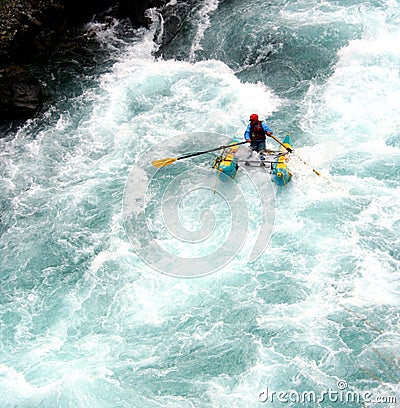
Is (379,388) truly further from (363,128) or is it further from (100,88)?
(100,88)

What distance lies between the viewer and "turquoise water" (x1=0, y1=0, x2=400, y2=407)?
30.5 feet

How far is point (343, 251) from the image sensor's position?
1083 cm

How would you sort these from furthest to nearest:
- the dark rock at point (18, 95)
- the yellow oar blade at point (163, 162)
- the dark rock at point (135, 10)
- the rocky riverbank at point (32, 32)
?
the dark rock at point (135, 10) < the rocky riverbank at point (32, 32) < the dark rock at point (18, 95) < the yellow oar blade at point (163, 162)

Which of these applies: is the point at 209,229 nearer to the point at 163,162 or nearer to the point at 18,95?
the point at 163,162

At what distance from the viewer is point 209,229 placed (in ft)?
38.6

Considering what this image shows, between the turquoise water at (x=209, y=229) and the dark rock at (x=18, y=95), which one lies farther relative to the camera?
the dark rock at (x=18, y=95)

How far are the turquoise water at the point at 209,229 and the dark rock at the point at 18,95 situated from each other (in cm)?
61

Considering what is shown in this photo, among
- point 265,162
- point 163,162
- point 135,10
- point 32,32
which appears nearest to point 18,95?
point 32,32

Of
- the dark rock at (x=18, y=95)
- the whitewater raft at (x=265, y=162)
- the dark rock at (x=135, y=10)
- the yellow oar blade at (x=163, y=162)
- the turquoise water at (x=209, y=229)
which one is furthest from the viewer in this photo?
the dark rock at (x=135, y=10)

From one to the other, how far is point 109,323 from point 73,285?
4.65 ft

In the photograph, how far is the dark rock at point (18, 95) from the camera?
48.7 feet

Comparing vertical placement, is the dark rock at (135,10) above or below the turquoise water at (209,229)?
above

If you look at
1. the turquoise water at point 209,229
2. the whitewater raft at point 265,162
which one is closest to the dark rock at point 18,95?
the turquoise water at point 209,229

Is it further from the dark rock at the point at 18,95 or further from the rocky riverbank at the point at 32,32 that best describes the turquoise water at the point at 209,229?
the rocky riverbank at the point at 32,32
